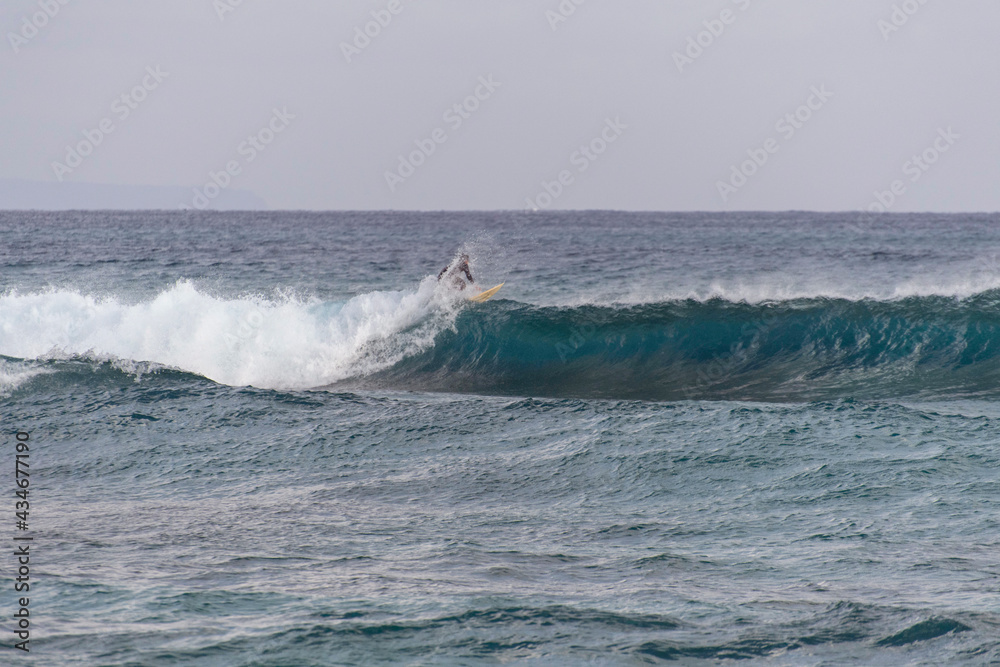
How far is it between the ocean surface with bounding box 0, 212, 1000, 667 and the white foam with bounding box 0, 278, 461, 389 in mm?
72

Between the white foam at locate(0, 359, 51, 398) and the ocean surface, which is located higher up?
the white foam at locate(0, 359, 51, 398)

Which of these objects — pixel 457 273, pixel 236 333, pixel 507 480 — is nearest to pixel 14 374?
pixel 236 333

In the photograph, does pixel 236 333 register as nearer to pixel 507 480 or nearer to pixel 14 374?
pixel 14 374

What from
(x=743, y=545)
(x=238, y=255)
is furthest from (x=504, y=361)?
(x=238, y=255)

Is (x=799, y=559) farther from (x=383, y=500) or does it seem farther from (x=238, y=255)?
(x=238, y=255)

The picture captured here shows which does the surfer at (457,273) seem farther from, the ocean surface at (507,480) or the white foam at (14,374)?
the white foam at (14,374)

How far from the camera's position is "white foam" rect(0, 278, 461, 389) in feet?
49.9

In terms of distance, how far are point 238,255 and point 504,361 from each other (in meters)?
28.6

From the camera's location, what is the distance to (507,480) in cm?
818

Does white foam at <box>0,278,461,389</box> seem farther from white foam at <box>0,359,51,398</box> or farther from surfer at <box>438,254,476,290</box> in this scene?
white foam at <box>0,359,51,398</box>

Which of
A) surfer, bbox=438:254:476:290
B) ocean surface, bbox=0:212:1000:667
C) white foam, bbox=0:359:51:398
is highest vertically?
surfer, bbox=438:254:476:290

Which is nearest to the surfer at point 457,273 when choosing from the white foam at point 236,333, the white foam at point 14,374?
the white foam at point 236,333

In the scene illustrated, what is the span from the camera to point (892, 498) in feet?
23.7

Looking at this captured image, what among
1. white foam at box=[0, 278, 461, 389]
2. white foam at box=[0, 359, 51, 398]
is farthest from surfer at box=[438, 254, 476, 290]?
white foam at box=[0, 359, 51, 398]
